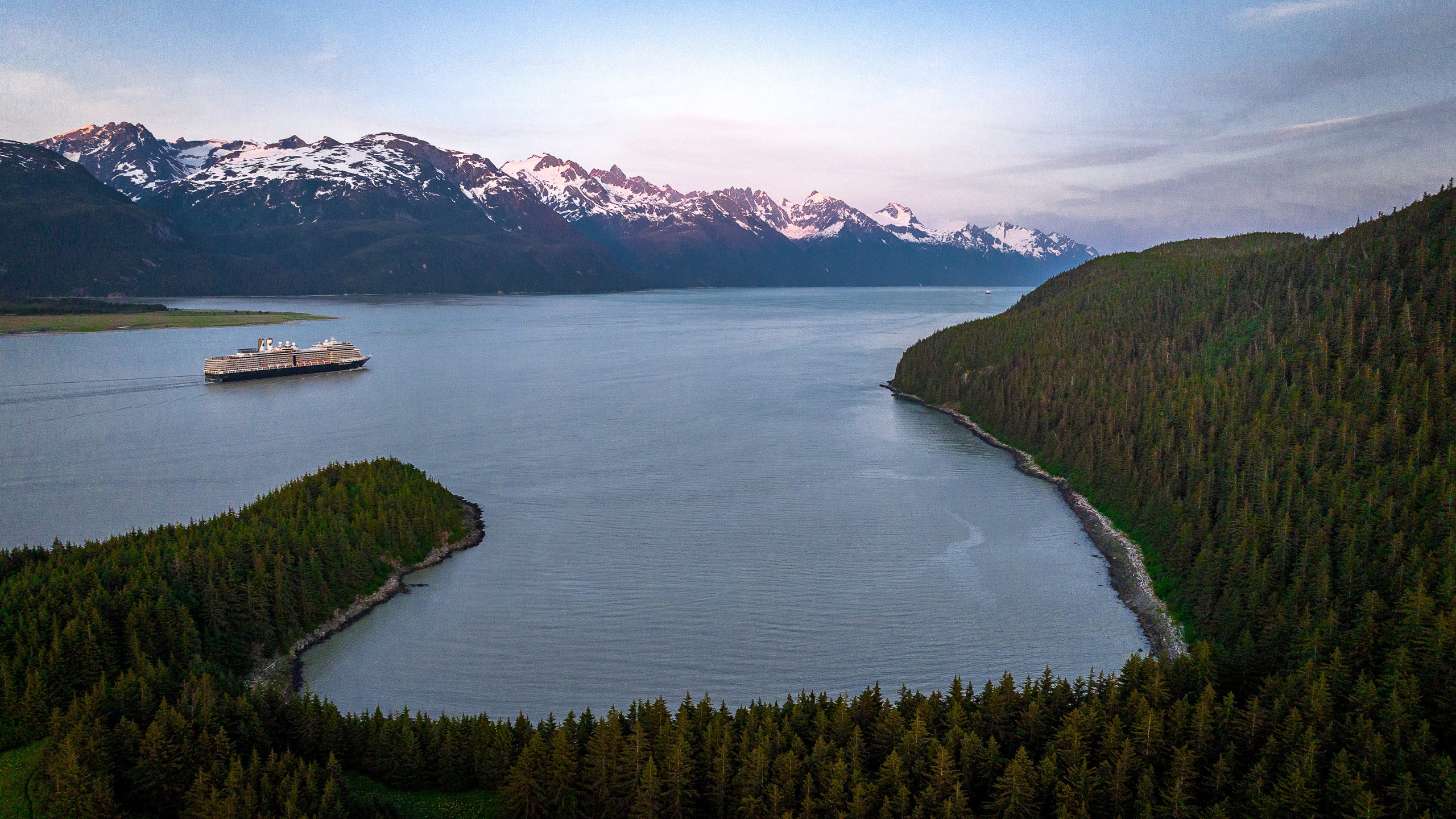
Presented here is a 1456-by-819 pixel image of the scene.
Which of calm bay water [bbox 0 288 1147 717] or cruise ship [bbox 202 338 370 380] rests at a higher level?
cruise ship [bbox 202 338 370 380]

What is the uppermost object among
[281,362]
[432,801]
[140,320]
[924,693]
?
[140,320]

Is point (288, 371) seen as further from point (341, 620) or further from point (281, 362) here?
point (341, 620)

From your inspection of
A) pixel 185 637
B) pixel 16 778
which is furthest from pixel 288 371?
pixel 16 778

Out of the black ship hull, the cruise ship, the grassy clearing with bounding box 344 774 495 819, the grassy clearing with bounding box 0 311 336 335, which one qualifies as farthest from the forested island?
the grassy clearing with bounding box 0 311 336 335

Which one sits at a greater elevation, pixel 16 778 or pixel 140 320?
pixel 140 320

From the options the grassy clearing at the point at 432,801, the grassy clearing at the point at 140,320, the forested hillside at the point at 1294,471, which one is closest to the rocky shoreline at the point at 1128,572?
the forested hillside at the point at 1294,471

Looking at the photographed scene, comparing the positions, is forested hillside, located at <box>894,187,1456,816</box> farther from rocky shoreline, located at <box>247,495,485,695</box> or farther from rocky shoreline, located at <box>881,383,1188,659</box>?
rocky shoreline, located at <box>247,495,485,695</box>

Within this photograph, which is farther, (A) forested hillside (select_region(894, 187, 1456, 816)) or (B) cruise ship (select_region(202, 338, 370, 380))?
(B) cruise ship (select_region(202, 338, 370, 380))
